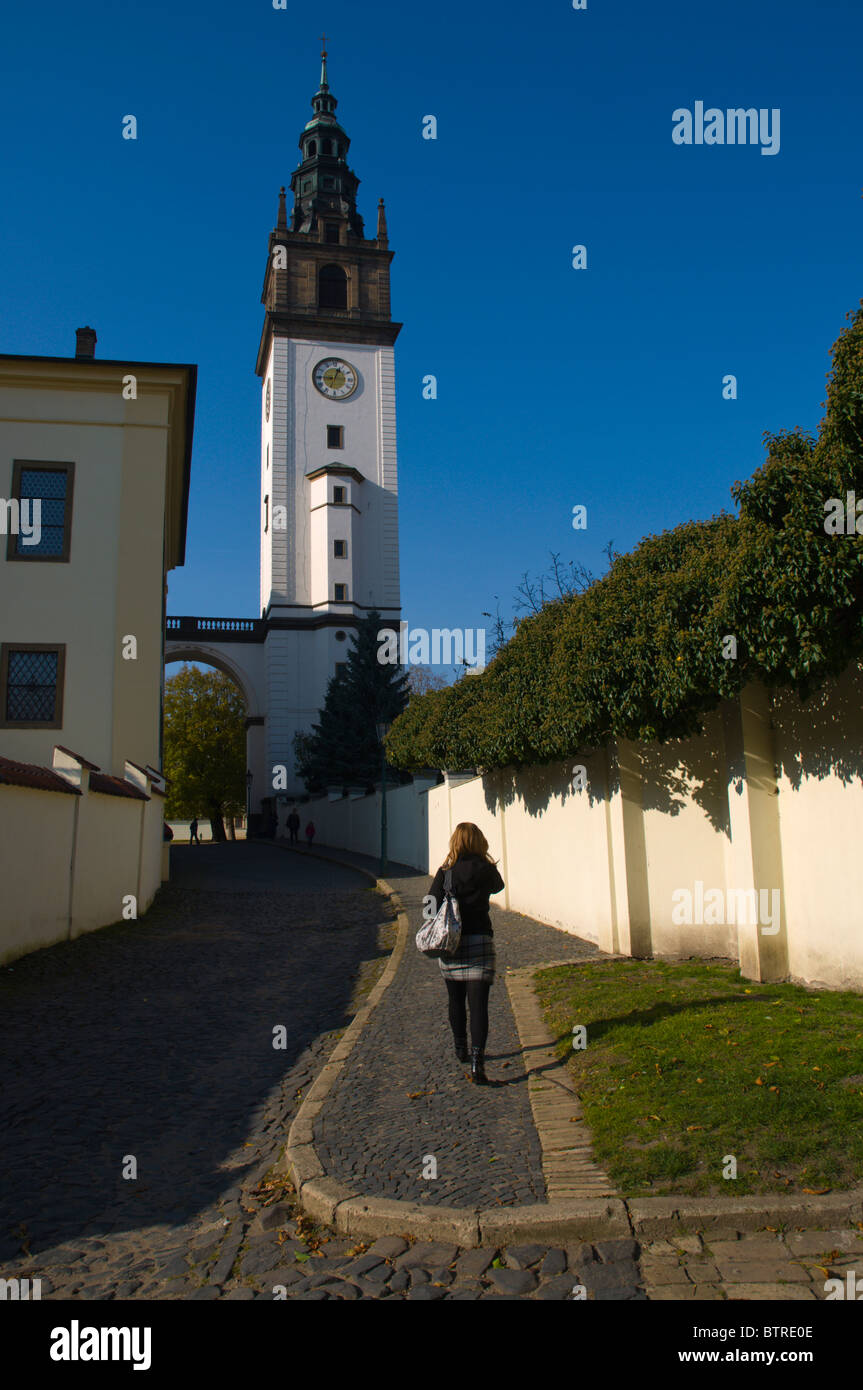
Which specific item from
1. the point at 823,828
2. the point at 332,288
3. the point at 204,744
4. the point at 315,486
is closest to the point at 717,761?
the point at 823,828

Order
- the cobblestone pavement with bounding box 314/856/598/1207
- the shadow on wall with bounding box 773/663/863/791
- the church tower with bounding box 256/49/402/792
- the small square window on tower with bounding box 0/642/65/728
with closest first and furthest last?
the cobblestone pavement with bounding box 314/856/598/1207, the shadow on wall with bounding box 773/663/863/791, the small square window on tower with bounding box 0/642/65/728, the church tower with bounding box 256/49/402/792

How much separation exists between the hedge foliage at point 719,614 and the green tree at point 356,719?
2851 cm

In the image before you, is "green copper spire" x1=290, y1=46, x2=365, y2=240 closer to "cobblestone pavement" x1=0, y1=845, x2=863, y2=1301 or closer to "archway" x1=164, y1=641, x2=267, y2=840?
"archway" x1=164, y1=641, x2=267, y2=840

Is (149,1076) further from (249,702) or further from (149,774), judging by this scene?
(249,702)

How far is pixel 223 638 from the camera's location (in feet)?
173

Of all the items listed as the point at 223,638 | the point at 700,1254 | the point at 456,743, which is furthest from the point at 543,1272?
the point at 223,638

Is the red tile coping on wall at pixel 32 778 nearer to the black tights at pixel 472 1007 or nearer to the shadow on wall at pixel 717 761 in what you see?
the black tights at pixel 472 1007

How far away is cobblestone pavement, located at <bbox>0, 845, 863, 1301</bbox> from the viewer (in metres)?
3.64

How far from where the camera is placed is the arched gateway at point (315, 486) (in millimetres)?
50000

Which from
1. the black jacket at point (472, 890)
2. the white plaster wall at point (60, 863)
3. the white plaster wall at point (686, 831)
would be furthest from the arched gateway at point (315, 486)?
the black jacket at point (472, 890)

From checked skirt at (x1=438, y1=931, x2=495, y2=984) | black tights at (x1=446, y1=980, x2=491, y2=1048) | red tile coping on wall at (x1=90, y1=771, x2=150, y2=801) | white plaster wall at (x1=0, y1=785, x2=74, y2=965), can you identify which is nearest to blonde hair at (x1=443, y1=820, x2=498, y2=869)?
checked skirt at (x1=438, y1=931, x2=495, y2=984)

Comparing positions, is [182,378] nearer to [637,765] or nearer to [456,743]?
[456,743]

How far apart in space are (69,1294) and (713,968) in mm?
A: 6280

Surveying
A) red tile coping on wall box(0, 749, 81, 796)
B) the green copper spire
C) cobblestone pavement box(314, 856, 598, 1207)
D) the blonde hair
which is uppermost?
the green copper spire
